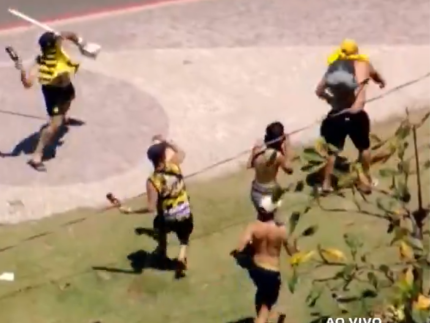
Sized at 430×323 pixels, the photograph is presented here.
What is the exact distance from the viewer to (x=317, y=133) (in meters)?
14.0

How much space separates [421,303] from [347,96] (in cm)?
640

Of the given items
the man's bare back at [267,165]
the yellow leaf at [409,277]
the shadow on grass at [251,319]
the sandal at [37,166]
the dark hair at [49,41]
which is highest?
the dark hair at [49,41]

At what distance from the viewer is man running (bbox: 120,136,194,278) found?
36.3 ft

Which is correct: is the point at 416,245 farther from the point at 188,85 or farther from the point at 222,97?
the point at 188,85

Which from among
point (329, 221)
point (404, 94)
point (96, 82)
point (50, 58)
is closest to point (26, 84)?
point (50, 58)

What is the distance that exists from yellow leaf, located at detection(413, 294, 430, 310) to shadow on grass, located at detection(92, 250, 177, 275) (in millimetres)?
5522

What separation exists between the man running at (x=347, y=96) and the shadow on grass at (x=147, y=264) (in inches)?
80.8

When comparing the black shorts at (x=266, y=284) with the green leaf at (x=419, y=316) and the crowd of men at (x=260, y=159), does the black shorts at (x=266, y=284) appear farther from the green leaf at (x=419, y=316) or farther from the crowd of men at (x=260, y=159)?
the green leaf at (x=419, y=316)

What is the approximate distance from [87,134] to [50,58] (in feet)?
4.01

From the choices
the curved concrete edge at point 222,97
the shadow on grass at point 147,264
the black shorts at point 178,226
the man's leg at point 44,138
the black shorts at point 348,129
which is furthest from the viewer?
the man's leg at point 44,138

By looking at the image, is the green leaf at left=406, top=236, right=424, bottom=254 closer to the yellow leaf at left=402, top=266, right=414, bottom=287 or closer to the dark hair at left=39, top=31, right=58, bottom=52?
the yellow leaf at left=402, top=266, right=414, bottom=287

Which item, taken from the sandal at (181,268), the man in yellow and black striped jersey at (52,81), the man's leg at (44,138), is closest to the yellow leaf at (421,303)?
the sandal at (181,268)

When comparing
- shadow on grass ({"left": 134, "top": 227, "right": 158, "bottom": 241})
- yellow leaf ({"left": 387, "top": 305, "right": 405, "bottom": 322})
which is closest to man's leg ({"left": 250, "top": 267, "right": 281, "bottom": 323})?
shadow on grass ({"left": 134, "top": 227, "right": 158, "bottom": 241})

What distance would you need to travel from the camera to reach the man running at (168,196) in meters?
11.1
